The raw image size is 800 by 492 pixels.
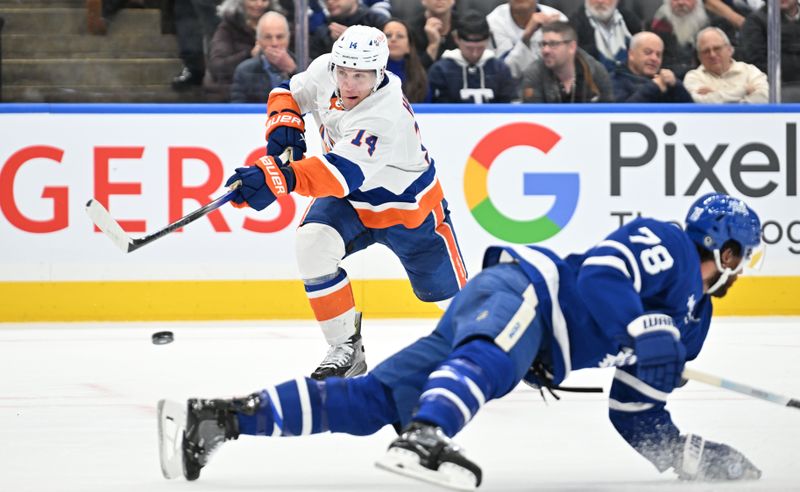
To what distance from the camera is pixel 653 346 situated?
96.9 inches

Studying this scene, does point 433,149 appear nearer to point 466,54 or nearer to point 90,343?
point 466,54

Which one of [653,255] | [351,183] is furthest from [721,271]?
[351,183]

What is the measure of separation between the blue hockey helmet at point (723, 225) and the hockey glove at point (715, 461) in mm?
413

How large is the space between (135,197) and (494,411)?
270cm

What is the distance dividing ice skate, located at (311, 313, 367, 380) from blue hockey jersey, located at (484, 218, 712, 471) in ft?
5.02

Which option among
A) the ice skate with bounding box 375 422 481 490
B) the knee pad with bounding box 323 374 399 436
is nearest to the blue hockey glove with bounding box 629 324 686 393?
the ice skate with bounding box 375 422 481 490

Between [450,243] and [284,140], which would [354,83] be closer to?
[284,140]

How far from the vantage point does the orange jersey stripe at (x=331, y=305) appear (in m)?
4.29

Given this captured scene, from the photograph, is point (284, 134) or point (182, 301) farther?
point (182, 301)

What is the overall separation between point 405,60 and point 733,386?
3.59 m

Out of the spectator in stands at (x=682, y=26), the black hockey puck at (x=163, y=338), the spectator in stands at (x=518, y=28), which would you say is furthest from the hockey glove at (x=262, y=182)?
the spectator in stands at (x=682, y=26)

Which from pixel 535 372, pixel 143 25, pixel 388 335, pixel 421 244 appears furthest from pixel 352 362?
pixel 143 25

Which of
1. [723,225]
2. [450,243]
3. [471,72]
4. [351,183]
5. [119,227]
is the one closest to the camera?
[723,225]

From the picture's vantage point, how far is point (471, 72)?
241 inches
